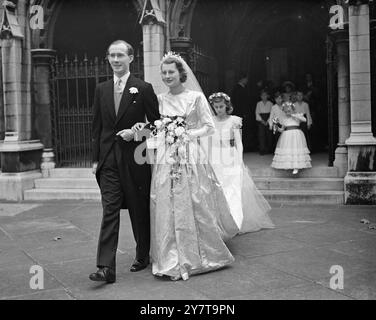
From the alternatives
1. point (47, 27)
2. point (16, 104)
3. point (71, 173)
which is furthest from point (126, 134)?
→ point (47, 27)

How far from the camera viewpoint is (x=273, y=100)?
13.6 meters

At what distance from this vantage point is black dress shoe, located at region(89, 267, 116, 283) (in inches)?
196

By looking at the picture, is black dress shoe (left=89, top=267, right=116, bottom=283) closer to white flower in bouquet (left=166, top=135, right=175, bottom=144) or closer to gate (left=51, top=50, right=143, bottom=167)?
white flower in bouquet (left=166, top=135, right=175, bottom=144)

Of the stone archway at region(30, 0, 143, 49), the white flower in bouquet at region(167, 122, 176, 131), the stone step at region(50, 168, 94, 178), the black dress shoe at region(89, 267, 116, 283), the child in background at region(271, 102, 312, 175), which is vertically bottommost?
the black dress shoe at region(89, 267, 116, 283)

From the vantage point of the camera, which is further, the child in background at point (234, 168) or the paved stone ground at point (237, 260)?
the child in background at point (234, 168)

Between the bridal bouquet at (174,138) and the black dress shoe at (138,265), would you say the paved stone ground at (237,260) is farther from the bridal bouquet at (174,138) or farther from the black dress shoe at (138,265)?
the bridal bouquet at (174,138)

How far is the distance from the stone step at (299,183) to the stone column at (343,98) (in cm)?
34

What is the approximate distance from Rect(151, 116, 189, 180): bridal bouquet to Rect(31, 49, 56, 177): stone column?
652cm

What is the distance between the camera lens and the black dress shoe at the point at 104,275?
16.4ft

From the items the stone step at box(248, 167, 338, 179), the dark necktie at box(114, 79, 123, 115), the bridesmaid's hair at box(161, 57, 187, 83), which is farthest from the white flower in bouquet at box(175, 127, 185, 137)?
the stone step at box(248, 167, 338, 179)

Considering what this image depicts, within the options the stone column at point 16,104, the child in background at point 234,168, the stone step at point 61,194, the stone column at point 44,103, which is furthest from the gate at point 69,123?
the child in background at point 234,168
